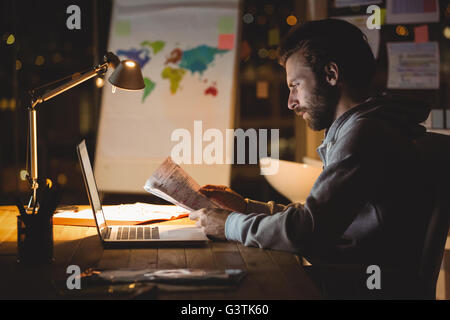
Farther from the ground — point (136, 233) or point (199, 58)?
point (199, 58)

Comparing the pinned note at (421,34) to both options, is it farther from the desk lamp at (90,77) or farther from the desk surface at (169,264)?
the desk surface at (169,264)

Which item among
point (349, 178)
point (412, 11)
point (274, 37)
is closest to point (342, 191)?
point (349, 178)

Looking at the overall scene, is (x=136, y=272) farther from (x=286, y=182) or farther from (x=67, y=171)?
(x=67, y=171)

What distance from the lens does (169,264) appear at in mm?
1119

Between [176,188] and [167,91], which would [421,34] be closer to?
[167,91]

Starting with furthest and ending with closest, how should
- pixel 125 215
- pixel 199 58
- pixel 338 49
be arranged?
pixel 199 58, pixel 125 215, pixel 338 49

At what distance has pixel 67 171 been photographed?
392 cm

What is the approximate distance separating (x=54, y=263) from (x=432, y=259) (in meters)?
0.91

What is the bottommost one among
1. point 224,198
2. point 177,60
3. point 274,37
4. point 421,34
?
point 224,198

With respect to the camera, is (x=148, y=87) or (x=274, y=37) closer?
(x=148, y=87)

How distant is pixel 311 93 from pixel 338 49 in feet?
0.46

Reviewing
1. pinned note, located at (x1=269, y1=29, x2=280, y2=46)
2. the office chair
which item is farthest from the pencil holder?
pinned note, located at (x1=269, y1=29, x2=280, y2=46)
